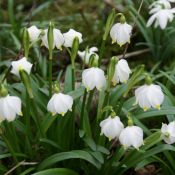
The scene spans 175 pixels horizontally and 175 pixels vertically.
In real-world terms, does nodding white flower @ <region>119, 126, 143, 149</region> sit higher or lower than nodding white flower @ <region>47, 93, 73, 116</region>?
lower

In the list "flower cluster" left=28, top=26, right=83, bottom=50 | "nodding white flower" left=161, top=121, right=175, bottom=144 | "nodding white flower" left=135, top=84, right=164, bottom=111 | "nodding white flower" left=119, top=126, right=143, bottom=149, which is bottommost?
"nodding white flower" left=161, top=121, right=175, bottom=144

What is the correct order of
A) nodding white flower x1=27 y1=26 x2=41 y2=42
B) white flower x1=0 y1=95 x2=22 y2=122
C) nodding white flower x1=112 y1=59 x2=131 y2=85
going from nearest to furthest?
white flower x1=0 y1=95 x2=22 y2=122 → nodding white flower x1=112 y1=59 x2=131 y2=85 → nodding white flower x1=27 y1=26 x2=41 y2=42

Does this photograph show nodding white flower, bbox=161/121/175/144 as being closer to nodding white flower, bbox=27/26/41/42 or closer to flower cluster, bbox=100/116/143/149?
flower cluster, bbox=100/116/143/149

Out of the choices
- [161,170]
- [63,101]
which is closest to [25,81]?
[63,101]

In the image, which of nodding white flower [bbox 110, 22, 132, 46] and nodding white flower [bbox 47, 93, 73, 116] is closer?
nodding white flower [bbox 47, 93, 73, 116]

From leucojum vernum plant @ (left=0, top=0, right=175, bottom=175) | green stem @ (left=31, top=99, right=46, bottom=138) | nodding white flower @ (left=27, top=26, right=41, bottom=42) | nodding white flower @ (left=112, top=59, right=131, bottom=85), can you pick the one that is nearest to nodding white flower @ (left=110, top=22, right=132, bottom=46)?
leucojum vernum plant @ (left=0, top=0, right=175, bottom=175)

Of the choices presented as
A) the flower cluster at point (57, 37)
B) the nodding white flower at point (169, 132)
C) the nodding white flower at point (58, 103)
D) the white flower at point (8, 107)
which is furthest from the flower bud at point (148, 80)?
the white flower at point (8, 107)

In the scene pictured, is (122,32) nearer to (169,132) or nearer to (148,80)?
(148,80)

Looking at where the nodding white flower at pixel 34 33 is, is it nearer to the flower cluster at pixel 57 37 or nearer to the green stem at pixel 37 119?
the flower cluster at pixel 57 37

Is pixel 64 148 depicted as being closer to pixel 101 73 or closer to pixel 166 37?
pixel 101 73
